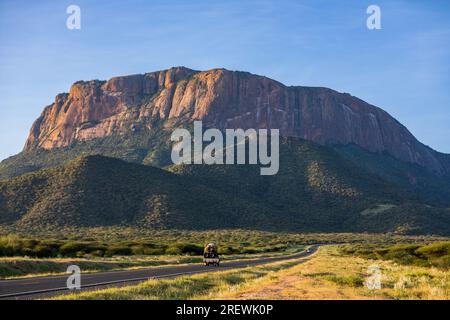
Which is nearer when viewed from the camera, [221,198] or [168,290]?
[168,290]

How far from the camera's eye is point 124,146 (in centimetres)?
19025

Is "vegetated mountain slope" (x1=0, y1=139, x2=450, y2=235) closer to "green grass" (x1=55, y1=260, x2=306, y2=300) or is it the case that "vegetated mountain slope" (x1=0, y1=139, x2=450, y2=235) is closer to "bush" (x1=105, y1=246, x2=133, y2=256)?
"bush" (x1=105, y1=246, x2=133, y2=256)

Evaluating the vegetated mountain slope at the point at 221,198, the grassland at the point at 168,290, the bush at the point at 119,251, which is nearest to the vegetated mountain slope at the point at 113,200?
the vegetated mountain slope at the point at 221,198

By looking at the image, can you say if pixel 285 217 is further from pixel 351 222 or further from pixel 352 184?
pixel 352 184

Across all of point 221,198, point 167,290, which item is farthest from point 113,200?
point 167,290

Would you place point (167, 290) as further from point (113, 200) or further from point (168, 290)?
point (113, 200)

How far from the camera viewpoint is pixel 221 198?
12175cm

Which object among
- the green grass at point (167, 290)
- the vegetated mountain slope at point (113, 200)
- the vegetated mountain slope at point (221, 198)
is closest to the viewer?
the green grass at point (167, 290)

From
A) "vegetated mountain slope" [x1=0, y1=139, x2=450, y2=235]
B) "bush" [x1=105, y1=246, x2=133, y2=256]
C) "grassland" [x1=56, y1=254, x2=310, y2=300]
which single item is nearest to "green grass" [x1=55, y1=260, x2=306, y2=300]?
"grassland" [x1=56, y1=254, x2=310, y2=300]

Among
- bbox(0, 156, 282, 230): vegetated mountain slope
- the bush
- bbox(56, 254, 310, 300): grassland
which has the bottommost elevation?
the bush

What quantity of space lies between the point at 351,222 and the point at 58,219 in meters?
66.9

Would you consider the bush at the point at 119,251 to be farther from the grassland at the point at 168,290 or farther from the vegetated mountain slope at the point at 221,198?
the vegetated mountain slope at the point at 221,198

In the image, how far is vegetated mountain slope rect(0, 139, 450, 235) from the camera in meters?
105

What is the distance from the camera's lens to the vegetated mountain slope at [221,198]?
105m
